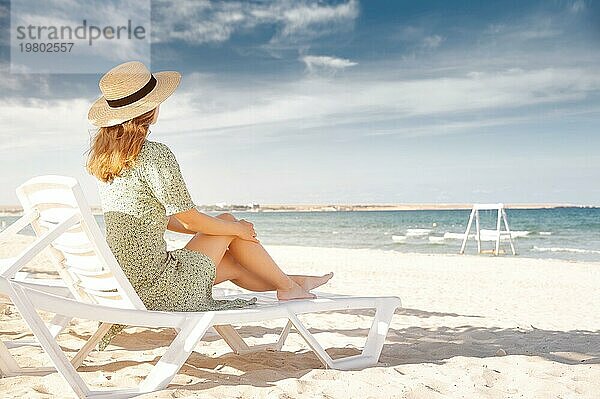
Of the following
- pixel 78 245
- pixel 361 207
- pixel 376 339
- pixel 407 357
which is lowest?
pixel 361 207

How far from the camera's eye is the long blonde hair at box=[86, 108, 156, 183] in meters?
2.99

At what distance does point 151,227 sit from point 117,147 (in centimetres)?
34

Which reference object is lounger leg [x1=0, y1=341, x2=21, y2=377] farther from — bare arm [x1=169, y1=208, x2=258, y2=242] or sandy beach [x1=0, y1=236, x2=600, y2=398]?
bare arm [x1=169, y1=208, x2=258, y2=242]

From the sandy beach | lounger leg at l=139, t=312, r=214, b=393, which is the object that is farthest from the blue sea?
lounger leg at l=139, t=312, r=214, b=393

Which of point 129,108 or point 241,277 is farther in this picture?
point 241,277

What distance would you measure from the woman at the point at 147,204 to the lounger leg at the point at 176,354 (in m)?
0.22

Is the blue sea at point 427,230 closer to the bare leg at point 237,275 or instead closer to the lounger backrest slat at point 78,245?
the bare leg at point 237,275

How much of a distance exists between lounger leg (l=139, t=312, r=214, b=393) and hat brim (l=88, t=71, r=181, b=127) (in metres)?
0.82

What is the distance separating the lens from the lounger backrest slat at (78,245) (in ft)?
8.89

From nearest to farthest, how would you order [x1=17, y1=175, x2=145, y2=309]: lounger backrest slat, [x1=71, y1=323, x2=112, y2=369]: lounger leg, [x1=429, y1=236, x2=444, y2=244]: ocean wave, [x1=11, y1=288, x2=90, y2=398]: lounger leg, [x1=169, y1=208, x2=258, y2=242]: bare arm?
[x1=11, y1=288, x2=90, y2=398]: lounger leg
[x1=17, y1=175, x2=145, y2=309]: lounger backrest slat
[x1=169, y1=208, x2=258, y2=242]: bare arm
[x1=71, y1=323, x2=112, y2=369]: lounger leg
[x1=429, y1=236, x2=444, y2=244]: ocean wave

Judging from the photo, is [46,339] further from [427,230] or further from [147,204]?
[427,230]

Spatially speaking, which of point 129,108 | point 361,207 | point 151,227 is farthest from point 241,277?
point 361,207

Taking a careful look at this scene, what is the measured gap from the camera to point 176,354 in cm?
284

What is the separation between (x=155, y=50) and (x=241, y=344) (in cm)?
3713
